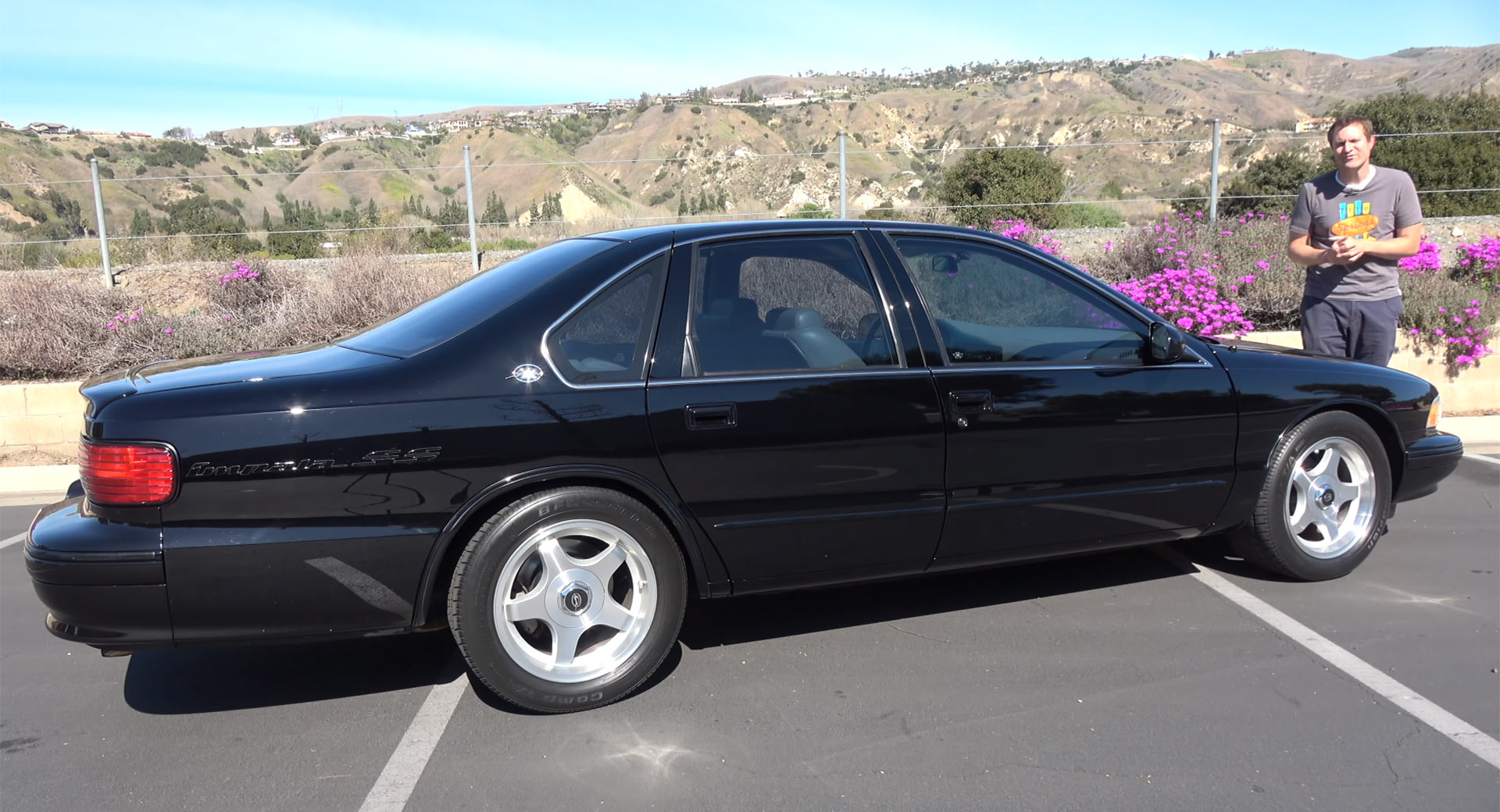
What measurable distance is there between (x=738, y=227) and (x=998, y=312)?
1.23 metres

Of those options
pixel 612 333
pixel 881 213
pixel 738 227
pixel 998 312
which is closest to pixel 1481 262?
pixel 881 213

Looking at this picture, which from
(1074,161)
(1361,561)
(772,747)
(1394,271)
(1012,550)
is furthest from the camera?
(1074,161)

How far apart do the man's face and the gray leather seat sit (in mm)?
3345

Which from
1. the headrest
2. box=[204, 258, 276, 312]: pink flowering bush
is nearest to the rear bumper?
the headrest

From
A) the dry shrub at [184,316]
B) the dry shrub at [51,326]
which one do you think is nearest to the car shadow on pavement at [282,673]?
the dry shrub at [184,316]

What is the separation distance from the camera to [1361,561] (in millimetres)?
4680

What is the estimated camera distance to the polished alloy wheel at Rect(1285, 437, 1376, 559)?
14.5 feet

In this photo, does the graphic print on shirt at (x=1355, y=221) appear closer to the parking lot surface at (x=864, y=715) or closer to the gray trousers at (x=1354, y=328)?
the gray trousers at (x=1354, y=328)

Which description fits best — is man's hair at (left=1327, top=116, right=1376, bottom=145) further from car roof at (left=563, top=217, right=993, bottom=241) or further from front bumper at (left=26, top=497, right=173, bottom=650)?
front bumper at (left=26, top=497, right=173, bottom=650)

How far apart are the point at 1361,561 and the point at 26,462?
854 centimetres

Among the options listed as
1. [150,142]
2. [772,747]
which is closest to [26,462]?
[772,747]

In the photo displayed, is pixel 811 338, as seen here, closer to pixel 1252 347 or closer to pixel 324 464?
pixel 324 464

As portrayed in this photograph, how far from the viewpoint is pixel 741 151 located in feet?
137

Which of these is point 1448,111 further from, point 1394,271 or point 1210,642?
point 1210,642
